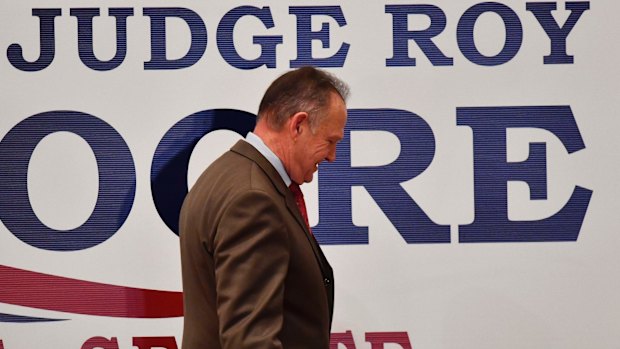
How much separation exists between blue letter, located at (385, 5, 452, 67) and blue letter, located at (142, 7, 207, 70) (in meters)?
0.62

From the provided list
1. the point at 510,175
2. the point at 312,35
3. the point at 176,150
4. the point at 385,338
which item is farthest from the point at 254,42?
the point at 385,338

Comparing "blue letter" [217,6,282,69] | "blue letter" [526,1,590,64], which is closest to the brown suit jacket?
"blue letter" [217,6,282,69]

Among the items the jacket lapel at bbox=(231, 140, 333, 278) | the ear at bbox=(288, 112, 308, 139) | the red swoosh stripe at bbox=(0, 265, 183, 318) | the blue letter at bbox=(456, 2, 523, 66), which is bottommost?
the red swoosh stripe at bbox=(0, 265, 183, 318)

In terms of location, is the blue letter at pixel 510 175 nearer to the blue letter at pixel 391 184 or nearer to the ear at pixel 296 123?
the blue letter at pixel 391 184

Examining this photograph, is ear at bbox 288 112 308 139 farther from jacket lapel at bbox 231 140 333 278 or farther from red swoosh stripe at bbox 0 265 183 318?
red swoosh stripe at bbox 0 265 183 318

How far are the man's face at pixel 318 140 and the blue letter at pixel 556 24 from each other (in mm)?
1142

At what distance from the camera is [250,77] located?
2861 mm

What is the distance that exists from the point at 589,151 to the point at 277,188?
1.40 m

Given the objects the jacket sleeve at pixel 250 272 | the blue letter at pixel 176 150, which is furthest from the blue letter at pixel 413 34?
the jacket sleeve at pixel 250 272

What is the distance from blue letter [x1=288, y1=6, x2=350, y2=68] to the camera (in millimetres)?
2855

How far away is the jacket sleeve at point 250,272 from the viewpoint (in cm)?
173

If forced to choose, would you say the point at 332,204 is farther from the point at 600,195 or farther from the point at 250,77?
the point at 600,195

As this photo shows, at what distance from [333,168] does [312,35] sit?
1.46 ft

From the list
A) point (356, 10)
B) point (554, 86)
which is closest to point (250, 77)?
point (356, 10)
